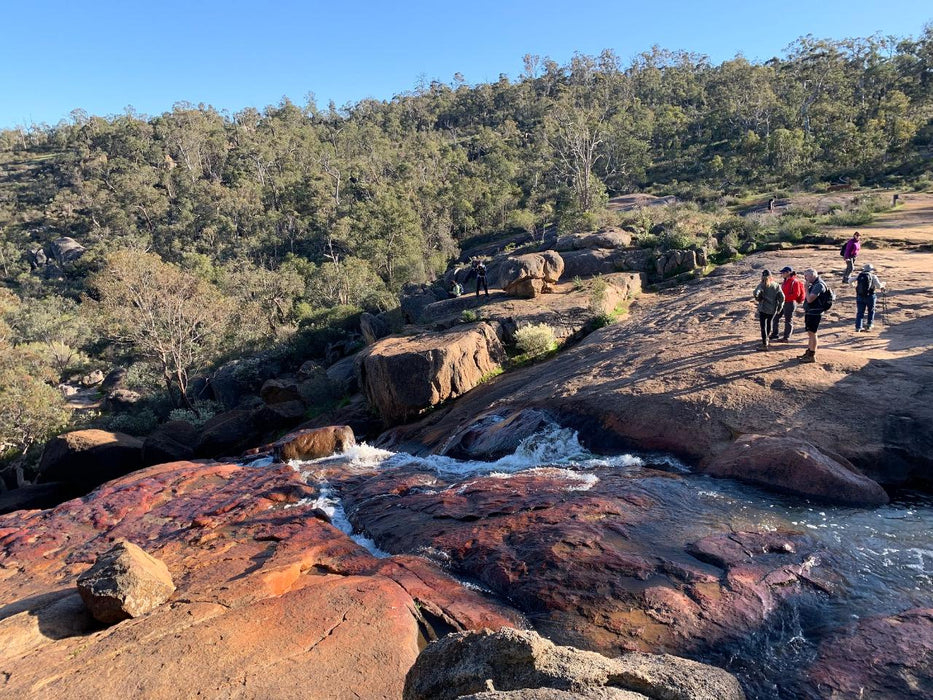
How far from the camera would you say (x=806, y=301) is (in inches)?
380

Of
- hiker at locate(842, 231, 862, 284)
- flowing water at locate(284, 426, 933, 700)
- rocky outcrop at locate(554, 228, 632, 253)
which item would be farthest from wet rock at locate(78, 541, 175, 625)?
rocky outcrop at locate(554, 228, 632, 253)

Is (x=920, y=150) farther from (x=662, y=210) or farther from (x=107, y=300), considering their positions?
(x=107, y=300)

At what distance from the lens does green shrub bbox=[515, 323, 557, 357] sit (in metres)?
15.9

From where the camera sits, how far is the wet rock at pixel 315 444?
1304cm

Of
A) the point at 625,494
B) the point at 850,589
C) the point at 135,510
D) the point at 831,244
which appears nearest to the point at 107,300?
the point at 135,510

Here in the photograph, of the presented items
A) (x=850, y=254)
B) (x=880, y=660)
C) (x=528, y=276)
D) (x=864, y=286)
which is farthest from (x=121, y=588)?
(x=850, y=254)

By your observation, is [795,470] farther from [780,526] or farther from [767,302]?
[767,302]

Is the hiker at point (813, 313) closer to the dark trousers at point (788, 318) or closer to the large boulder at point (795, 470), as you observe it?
the dark trousers at point (788, 318)

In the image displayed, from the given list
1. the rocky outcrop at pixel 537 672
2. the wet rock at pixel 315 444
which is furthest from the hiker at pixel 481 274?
the rocky outcrop at pixel 537 672

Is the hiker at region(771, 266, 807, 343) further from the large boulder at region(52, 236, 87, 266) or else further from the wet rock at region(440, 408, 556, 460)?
the large boulder at region(52, 236, 87, 266)

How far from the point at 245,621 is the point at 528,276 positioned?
16050 millimetres

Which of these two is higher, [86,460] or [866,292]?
[866,292]

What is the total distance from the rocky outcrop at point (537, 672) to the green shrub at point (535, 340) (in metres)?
12.7

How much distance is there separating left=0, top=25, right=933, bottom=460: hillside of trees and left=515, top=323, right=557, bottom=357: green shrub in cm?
1257
